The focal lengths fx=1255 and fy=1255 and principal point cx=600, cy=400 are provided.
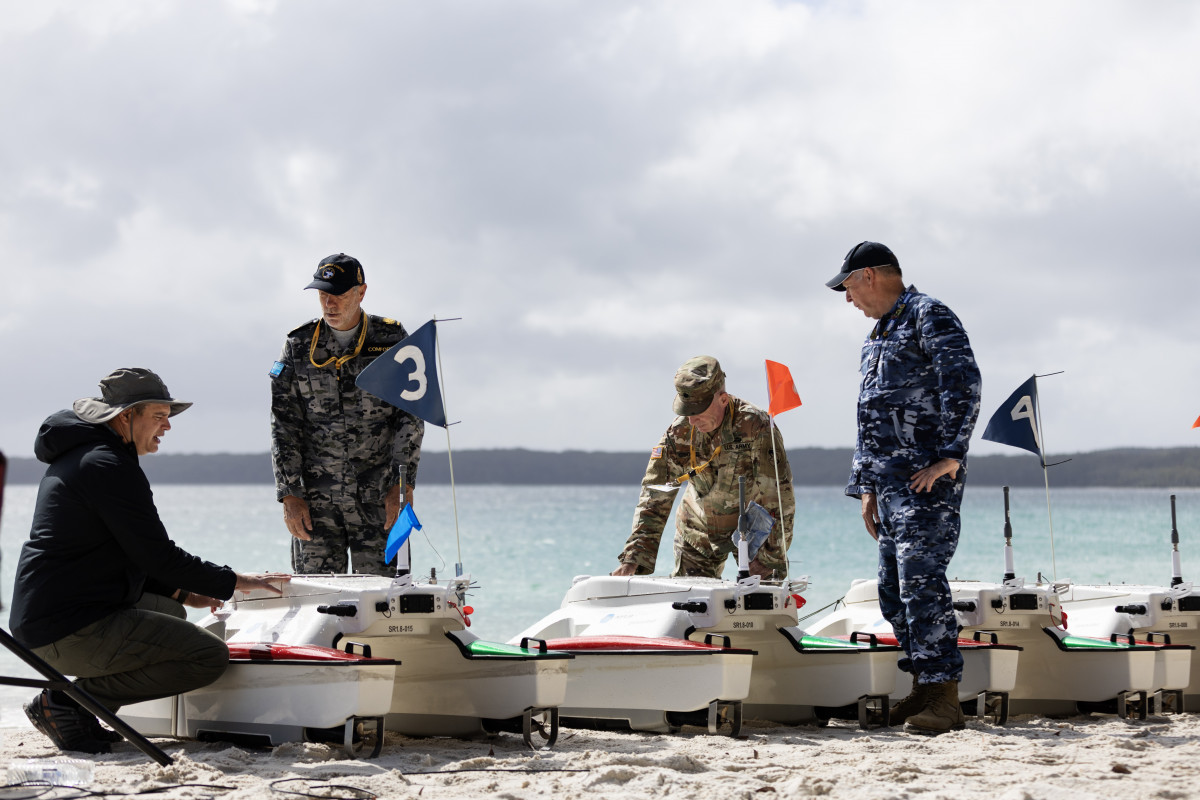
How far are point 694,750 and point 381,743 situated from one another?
1.19m

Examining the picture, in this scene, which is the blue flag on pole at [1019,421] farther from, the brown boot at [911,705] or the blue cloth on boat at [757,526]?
the brown boot at [911,705]

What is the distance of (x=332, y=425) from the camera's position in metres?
6.14

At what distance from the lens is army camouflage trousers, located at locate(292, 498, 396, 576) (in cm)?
602

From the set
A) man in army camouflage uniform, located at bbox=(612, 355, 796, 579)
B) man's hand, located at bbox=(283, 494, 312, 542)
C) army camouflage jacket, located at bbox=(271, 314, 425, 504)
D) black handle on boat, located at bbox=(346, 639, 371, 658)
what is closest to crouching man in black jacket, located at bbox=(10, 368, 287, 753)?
black handle on boat, located at bbox=(346, 639, 371, 658)

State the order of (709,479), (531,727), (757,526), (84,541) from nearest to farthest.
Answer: (84,541) < (531,727) < (757,526) < (709,479)

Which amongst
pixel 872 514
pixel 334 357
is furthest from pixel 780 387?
pixel 334 357

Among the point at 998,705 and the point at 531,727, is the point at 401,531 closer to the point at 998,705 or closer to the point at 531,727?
the point at 531,727

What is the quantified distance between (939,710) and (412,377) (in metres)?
2.75

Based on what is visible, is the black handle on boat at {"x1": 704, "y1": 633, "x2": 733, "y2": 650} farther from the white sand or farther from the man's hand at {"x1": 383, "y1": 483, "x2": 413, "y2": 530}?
the man's hand at {"x1": 383, "y1": 483, "x2": 413, "y2": 530}

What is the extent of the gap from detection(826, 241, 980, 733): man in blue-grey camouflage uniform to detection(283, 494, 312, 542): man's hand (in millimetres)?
2626

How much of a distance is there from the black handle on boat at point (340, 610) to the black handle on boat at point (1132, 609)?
3.99m

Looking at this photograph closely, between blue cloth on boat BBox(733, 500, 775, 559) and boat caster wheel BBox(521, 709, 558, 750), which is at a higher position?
blue cloth on boat BBox(733, 500, 775, 559)

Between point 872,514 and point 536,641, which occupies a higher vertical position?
point 872,514

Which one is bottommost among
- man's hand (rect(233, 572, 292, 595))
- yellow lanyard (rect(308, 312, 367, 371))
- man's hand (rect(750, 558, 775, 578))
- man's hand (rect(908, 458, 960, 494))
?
man's hand (rect(750, 558, 775, 578))
